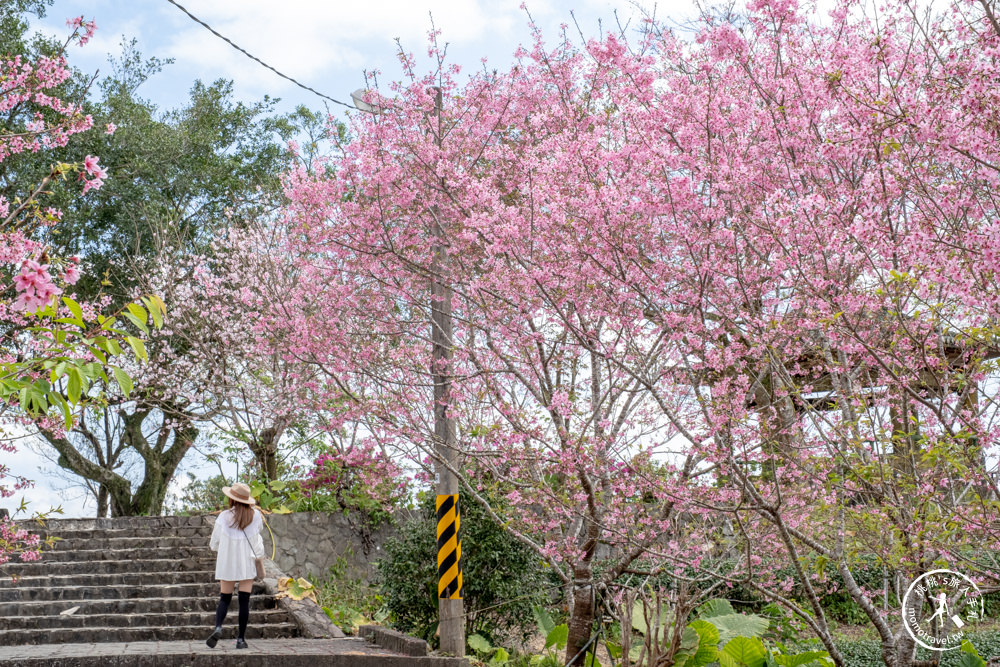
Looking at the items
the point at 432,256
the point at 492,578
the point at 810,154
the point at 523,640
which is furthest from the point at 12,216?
the point at 523,640

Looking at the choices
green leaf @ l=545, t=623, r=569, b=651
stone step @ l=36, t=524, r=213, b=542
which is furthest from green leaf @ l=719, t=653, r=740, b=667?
stone step @ l=36, t=524, r=213, b=542

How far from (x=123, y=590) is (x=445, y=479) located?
556cm

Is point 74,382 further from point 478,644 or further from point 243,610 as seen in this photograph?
point 478,644

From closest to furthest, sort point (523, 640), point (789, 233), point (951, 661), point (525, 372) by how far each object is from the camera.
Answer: point (789, 233) → point (525, 372) → point (951, 661) → point (523, 640)

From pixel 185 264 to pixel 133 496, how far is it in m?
5.61

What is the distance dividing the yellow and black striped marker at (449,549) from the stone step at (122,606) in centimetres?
347

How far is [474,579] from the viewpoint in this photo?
34.2ft

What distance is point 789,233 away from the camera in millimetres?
6445

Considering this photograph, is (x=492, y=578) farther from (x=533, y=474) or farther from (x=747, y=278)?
(x=747, y=278)

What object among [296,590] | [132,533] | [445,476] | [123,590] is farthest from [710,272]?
[132,533]

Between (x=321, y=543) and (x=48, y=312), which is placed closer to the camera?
(x=48, y=312)

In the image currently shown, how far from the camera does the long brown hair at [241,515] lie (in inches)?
368

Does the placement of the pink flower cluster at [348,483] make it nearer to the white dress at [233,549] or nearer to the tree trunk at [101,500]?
the white dress at [233,549]

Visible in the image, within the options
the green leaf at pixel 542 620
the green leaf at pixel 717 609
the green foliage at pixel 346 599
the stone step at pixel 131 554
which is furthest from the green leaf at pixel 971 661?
the stone step at pixel 131 554
